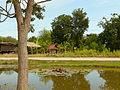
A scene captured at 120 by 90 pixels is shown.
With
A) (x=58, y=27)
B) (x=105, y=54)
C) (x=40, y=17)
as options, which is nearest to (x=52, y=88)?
(x=40, y=17)

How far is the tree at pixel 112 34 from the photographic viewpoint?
85.4ft

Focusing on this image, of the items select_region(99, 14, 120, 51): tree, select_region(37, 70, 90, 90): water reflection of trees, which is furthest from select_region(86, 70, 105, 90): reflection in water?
select_region(99, 14, 120, 51): tree

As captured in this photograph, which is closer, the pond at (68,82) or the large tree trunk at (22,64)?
the large tree trunk at (22,64)

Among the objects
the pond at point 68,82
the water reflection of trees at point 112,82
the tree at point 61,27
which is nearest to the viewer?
the water reflection of trees at point 112,82

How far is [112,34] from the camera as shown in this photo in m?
26.1

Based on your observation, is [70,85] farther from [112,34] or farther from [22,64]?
[112,34]

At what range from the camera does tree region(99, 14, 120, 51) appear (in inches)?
1025

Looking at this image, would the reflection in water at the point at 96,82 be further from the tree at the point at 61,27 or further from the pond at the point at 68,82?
the tree at the point at 61,27

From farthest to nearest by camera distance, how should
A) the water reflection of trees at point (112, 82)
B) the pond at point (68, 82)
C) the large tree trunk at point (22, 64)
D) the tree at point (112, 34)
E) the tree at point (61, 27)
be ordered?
the tree at point (61, 27) → the tree at point (112, 34) → the pond at point (68, 82) → the water reflection of trees at point (112, 82) → the large tree trunk at point (22, 64)

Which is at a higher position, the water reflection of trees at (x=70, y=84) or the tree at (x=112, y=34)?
the tree at (x=112, y=34)

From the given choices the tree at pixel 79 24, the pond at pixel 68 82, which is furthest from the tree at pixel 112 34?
the pond at pixel 68 82

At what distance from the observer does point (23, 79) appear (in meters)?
3.31

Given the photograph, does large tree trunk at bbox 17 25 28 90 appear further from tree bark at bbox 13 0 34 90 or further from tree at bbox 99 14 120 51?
tree at bbox 99 14 120 51

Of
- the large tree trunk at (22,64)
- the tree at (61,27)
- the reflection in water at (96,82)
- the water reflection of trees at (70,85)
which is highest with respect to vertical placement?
the tree at (61,27)
